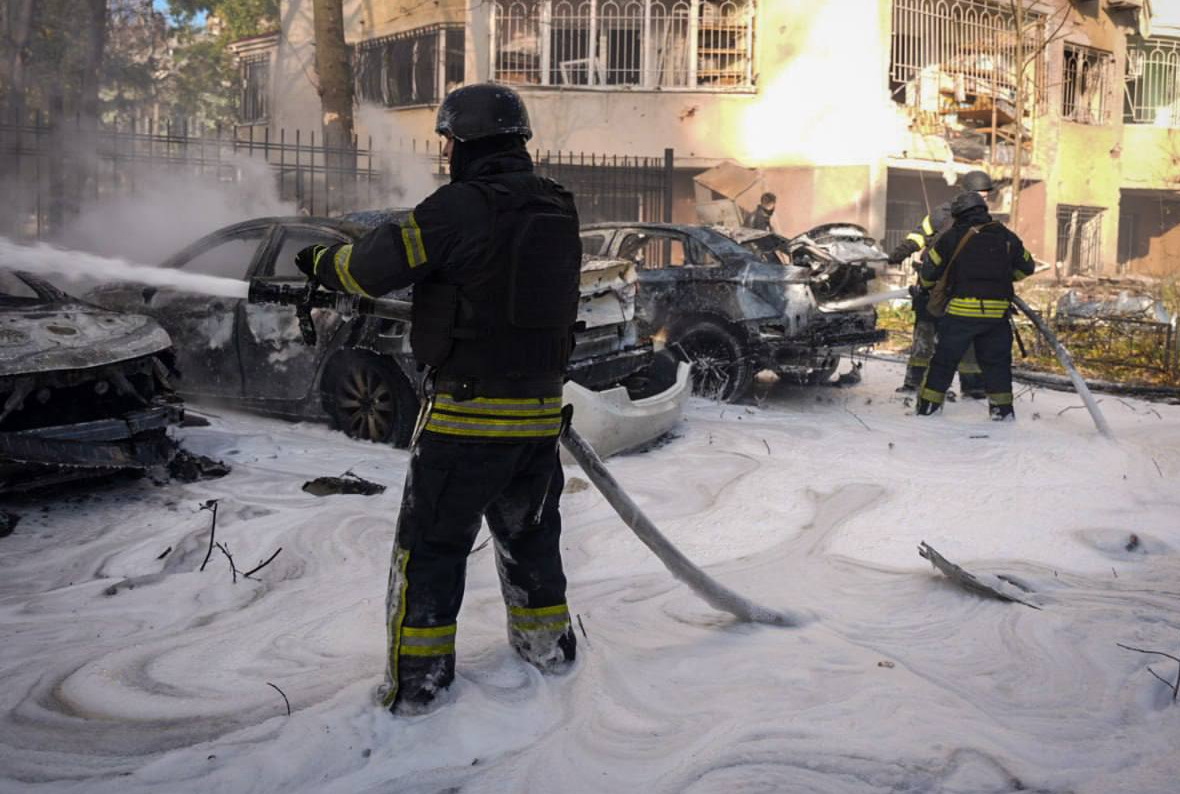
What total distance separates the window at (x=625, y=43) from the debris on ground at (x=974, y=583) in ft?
51.8

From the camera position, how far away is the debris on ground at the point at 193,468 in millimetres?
6117

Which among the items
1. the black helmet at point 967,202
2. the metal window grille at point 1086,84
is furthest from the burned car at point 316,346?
the metal window grille at point 1086,84

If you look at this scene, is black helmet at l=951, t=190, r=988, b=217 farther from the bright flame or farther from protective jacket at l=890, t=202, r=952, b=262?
the bright flame

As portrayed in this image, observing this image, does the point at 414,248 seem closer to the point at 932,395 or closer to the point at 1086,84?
the point at 932,395

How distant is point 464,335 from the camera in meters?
3.29

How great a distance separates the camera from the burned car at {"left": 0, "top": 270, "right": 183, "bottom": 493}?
511 cm

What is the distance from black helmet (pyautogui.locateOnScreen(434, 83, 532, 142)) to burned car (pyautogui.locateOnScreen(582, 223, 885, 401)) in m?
5.22

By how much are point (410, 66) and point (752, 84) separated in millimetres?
6299

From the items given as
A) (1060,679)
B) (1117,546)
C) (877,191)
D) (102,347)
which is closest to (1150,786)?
(1060,679)

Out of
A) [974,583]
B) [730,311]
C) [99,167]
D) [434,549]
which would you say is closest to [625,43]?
[99,167]

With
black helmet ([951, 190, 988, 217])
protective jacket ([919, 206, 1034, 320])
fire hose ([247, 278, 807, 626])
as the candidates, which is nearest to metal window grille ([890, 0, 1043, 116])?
black helmet ([951, 190, 988, 217])

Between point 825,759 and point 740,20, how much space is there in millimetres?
17888

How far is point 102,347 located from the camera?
17.9 feet

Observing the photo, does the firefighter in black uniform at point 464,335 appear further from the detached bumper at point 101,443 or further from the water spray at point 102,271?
the detached bumper at point 101,443
